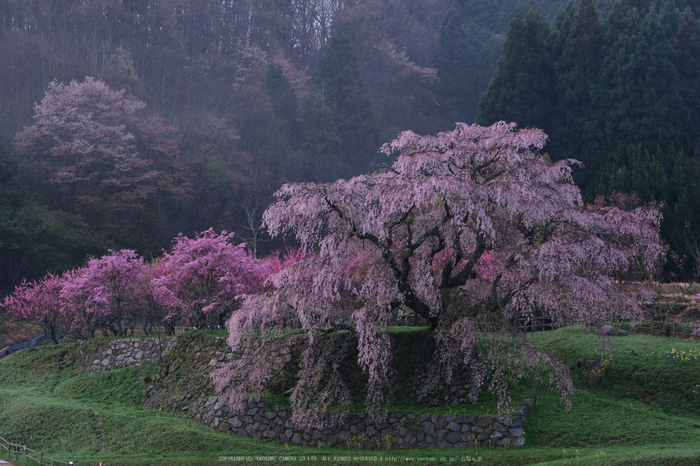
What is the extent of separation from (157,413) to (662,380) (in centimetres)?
1391

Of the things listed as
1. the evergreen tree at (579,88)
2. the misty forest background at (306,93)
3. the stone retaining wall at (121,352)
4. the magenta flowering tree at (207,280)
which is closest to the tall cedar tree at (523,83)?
the misty forest background at (306,93)

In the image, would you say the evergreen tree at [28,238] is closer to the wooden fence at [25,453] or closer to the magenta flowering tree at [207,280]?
the magenta flowering tree at [207,280]

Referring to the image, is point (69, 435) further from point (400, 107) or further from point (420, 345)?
point (400, 107)

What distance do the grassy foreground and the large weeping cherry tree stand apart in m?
1.18

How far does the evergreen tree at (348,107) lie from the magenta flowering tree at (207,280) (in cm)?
3034

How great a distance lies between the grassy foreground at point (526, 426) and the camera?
47.1 feet

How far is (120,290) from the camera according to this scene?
2422cm

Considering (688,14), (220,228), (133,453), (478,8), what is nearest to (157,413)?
(133,453)

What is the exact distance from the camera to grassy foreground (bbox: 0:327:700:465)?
14.4 metres

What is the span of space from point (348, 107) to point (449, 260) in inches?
1493

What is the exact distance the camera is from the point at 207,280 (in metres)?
23.0

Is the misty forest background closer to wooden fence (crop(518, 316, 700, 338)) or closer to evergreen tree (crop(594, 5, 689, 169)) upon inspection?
evergreen tree (crop(594, 5, 689, 169))

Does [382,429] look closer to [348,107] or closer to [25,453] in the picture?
[25,453]

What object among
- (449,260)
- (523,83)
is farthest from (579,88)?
(449,260)
